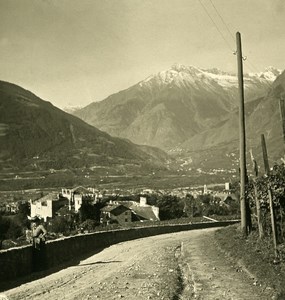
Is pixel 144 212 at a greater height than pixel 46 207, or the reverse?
pixel 46 207

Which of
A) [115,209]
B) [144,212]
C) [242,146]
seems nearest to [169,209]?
[144,212]

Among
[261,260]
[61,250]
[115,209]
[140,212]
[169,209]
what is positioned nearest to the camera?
[261,260]

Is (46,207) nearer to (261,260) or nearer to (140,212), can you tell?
(140,212)

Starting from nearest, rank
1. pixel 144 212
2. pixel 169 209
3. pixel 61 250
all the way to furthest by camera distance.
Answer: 1. pixel 61 250
2. pixel 144 212
3. pixel 169 209

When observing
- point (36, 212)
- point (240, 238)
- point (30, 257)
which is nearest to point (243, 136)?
point (240, 238)

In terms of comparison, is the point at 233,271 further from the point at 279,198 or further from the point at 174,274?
the point at 279,198

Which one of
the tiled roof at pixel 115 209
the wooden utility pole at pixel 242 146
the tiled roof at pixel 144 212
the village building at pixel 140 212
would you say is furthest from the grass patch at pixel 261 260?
the tiled roof at pixel 144 212

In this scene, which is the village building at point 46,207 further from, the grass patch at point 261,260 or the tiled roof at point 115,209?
the grass patch at point 261,260
